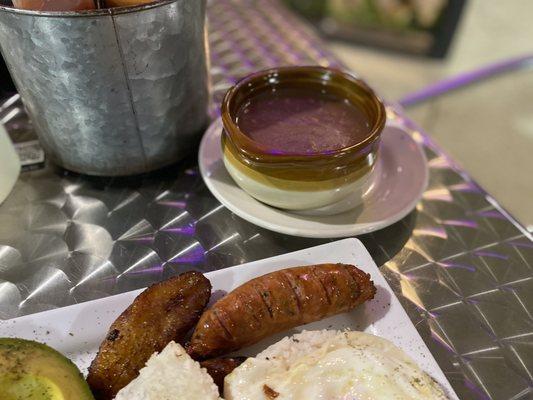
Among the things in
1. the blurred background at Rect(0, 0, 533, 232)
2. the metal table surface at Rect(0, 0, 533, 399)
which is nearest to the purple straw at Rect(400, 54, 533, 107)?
the blurred background at Rect(0, 0, 533, 232)

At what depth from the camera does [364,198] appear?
121 cm

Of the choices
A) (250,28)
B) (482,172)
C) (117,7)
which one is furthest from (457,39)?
(117,7)

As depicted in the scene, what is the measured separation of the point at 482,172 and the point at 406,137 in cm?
171

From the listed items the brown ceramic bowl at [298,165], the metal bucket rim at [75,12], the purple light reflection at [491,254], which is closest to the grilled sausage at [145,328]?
the brown ceramic bowl at [298,165]

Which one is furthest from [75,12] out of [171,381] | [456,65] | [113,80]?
[456,65]

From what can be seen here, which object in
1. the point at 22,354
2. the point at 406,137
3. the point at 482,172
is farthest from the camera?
the point at 482,172

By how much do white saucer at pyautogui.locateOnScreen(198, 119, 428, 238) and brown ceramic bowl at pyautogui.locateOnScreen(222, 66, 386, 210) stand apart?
1.5 inches

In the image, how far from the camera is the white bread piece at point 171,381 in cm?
80

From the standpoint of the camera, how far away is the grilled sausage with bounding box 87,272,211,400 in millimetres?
870

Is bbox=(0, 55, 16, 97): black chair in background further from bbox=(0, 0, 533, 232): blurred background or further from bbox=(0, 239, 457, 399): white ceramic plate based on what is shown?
bbox=(0, 0, 533, 232): blurred background

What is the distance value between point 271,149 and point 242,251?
28 cm

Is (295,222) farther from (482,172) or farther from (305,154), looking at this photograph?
(482,172)

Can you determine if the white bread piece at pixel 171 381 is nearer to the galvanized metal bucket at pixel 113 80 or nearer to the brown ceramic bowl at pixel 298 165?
the brown ceramic bowl at pixel 298 165

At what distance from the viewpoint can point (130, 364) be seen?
0.88 metres
